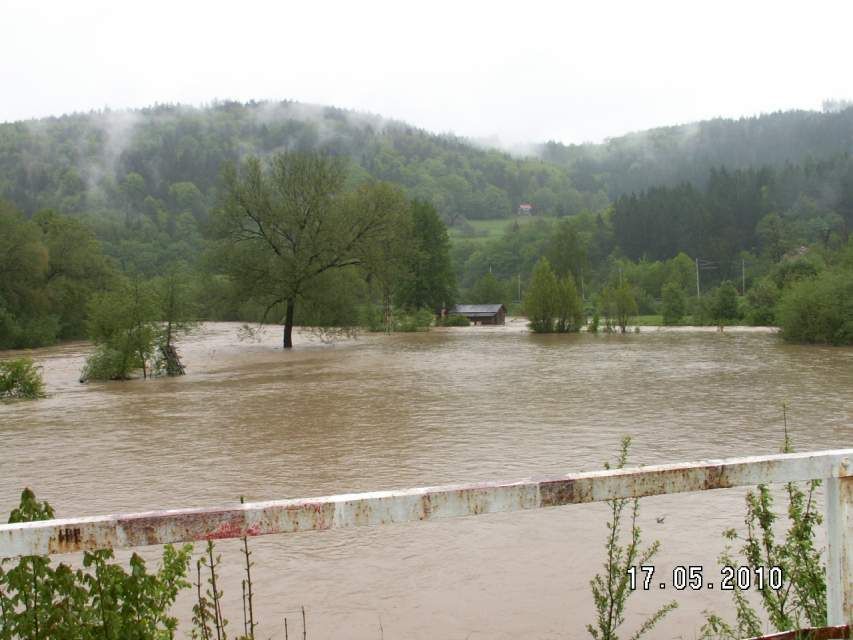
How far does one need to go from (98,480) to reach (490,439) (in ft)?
20.1

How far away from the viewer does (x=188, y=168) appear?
15850cm

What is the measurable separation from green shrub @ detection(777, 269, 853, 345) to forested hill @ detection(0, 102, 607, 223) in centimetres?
11308

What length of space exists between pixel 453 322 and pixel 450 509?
211 feet

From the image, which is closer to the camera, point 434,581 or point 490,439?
point 434,581

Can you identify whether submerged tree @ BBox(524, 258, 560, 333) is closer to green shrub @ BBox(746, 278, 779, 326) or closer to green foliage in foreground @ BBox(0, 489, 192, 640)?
green shrub @ BBox(746, 278, 779, 326)

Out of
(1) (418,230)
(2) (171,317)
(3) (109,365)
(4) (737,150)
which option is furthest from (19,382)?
(4) (737,150)

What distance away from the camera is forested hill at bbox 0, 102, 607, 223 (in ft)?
476

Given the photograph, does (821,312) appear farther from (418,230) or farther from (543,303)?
(418,230)

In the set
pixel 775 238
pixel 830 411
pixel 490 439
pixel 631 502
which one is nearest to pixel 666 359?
pixel 830 411

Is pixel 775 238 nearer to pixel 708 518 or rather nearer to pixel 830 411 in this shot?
pixel 830 411

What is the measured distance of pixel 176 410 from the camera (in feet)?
58.6

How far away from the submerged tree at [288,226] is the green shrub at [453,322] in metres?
28.3
